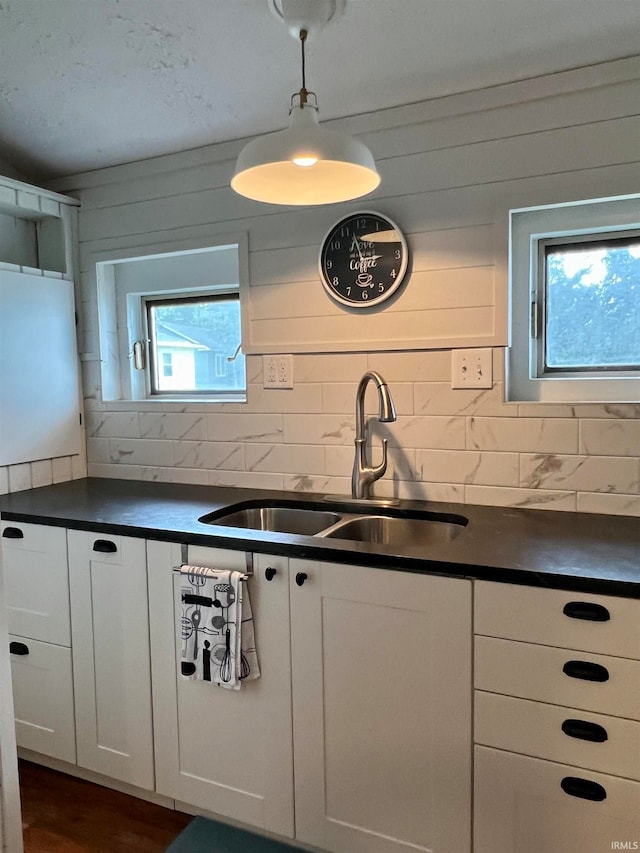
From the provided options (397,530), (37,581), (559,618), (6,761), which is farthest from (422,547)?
(37,581)

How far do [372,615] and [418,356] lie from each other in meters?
0.88

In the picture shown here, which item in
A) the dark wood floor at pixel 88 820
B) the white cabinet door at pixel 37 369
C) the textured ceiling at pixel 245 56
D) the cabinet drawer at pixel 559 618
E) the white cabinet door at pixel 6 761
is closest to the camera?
the white cabinet door at pixel 6 761

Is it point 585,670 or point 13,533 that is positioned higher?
point 13,533

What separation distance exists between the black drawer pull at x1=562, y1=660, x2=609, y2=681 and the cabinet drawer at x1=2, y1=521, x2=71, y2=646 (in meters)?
1.47

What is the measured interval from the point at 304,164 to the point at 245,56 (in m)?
0.71

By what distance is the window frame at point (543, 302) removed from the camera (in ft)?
6.21

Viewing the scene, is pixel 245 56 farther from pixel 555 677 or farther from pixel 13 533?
pixel 555 677

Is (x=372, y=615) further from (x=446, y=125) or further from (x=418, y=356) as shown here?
(x=446, y=125)

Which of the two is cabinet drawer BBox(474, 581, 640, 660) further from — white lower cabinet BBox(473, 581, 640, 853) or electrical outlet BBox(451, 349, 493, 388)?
electrical outlet BBox(451, 349, 493, 388)

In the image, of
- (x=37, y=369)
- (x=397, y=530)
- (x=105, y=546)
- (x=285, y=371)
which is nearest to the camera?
(x=105, y=546)

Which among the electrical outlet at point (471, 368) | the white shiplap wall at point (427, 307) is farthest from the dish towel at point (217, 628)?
the electrical outlet at point (471, 368)

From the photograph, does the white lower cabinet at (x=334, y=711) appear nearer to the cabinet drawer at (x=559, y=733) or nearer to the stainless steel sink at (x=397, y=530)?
the cabinet drawer at (x=559, y=733)

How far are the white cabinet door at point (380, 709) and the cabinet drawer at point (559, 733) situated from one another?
6 centimetres

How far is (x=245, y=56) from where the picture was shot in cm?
181
